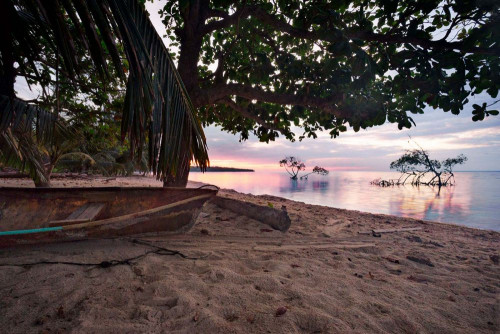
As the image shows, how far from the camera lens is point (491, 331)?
66.2 inches

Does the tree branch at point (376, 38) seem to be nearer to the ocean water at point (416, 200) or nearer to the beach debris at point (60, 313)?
the beach debris at point (60, 313)

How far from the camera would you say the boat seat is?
2557mm

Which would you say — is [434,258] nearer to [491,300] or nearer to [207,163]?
[491,300]

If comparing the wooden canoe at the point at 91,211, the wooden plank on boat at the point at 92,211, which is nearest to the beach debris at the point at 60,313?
the wooden canoe at the point at 91,211

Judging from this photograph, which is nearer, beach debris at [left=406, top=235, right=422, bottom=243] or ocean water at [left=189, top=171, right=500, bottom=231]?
beach debris at [left=406, top=235, right=422, bottom=243]

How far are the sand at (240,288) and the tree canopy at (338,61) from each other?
2.17 meters

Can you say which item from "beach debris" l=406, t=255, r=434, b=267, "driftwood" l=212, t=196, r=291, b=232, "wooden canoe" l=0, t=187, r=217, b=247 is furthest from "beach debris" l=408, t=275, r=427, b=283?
"wooden canoe" l=0, t=187, r=217, b=247

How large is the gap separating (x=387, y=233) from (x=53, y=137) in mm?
6994

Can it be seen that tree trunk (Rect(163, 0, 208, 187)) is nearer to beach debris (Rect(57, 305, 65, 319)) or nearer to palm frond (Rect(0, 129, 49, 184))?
palm frond (Rect(0, 129, 49, 184))

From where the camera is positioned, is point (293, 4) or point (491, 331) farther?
point (293, 4)

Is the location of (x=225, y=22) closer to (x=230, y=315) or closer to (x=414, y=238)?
(x=230, y=315)

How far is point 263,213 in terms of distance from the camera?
457cm

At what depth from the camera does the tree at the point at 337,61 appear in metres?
2.83

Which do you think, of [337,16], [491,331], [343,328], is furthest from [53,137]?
[491,331]
